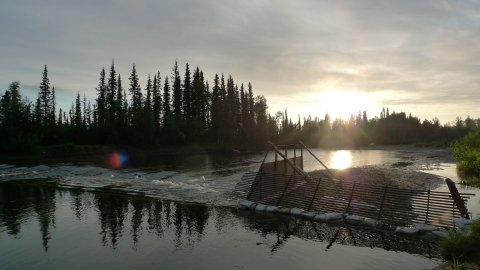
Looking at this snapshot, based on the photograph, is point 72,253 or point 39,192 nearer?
point 72,253

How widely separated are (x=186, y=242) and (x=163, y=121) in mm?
79530

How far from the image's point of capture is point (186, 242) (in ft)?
49.3

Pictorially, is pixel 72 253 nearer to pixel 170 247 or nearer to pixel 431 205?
pixel 170 247

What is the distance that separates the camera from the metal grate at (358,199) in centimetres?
1568

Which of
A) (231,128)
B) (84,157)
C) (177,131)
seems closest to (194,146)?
(177,131)

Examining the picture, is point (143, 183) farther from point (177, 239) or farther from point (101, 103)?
point (101, 103)

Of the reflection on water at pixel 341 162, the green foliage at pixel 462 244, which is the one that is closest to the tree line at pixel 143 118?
the reflection on water at pixel 341 162

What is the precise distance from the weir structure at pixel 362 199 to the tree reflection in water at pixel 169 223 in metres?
1.42

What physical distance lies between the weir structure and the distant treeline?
58.9m

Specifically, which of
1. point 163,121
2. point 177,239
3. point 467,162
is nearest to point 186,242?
point 177,239

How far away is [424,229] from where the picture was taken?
1476 centimetres

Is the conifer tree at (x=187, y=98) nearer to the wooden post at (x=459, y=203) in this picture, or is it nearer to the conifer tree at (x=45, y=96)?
the conifer tree at (x=45, y=96)

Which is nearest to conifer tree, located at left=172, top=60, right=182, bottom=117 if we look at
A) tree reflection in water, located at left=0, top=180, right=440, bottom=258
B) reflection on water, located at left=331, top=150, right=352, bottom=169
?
reflection on water, located at left=331, top=150, right=352, bottom=169

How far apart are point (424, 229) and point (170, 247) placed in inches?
429
